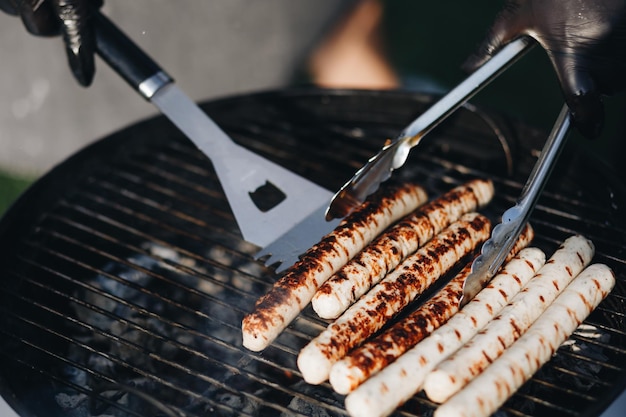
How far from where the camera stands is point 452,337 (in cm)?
280

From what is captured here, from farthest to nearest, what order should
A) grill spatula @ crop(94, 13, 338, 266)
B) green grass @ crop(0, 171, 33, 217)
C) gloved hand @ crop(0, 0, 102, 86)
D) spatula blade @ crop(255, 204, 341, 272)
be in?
green grass @ crop(0, 171, 33, 217) < gloved hand @ crop(0, 0, 102, 86) < grill spatula @ crop(94, 13, 338, 266) < spatula blade @ crop(255, 204, 341, 272)

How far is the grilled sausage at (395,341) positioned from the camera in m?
2.64

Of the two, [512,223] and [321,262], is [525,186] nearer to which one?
[512,223]

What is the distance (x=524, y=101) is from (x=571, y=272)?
4.00 metres

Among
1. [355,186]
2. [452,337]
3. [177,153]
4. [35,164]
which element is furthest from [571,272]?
[35,164]

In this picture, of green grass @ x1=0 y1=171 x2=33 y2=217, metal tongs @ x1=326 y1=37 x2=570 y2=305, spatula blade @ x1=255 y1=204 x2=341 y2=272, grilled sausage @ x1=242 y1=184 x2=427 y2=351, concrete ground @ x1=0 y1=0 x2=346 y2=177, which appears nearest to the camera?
grilled sausage @ x1=242 y1=184 x2=427 y2=351

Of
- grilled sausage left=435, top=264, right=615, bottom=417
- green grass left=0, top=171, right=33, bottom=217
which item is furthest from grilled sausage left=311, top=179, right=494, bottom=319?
green grass left=0, top=171, right=33, bottom=217

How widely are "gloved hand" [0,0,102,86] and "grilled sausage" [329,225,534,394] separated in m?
2.17

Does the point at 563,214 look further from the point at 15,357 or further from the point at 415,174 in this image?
the point at 15,357

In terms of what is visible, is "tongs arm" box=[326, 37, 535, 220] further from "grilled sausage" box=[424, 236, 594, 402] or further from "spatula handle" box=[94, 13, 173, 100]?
"spatula handle" box=[94, 13, 173, 100]

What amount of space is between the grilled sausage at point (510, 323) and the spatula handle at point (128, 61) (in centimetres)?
205

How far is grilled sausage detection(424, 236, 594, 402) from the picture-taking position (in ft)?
8.58

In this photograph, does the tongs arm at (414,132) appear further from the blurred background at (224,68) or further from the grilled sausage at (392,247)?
the blurred background at (224,68)

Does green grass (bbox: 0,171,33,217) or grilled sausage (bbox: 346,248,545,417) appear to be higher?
green grass (bbox: 0,171,33,217)
